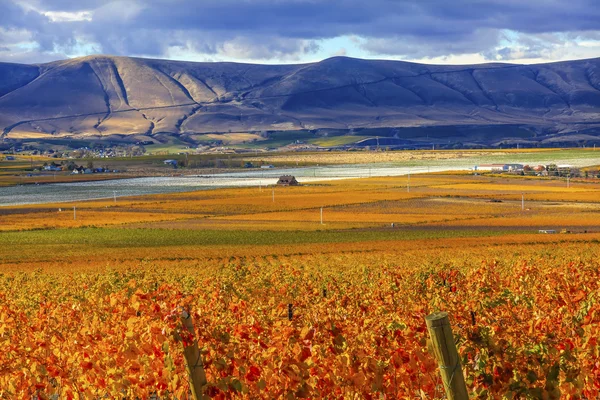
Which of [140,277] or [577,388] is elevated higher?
[577,388]

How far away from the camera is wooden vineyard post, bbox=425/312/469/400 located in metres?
6.68

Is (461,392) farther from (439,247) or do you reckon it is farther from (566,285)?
(439,247)

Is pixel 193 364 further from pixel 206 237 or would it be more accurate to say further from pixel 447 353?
pixel 206 237

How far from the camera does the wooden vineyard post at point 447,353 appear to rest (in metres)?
6.68

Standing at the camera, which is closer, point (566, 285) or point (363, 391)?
point (363, 391)

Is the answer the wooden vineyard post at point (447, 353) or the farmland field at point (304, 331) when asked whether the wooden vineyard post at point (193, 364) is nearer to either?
the farmland field at point (304, 331)

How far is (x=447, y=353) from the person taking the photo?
6.85 meters

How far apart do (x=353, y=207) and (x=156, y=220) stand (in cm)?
2123

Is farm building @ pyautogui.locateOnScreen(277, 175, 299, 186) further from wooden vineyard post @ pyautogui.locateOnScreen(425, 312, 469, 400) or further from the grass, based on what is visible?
wooden vineyard post @ pyautogui.locateOnScreen(425, 312, 469, 400)

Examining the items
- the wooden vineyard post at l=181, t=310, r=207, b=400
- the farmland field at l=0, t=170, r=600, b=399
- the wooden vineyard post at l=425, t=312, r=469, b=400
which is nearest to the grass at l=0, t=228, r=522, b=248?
the farmland field at l=0, t=170, r=600, b=399

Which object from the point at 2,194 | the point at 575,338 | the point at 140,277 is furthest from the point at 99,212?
the point at 575,338

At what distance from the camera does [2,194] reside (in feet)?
420

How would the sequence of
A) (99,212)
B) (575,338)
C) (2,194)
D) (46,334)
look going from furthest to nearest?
(2,194) → (99,212) → (46,334) → (575,338)

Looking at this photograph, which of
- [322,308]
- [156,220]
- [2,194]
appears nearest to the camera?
[322,308]
